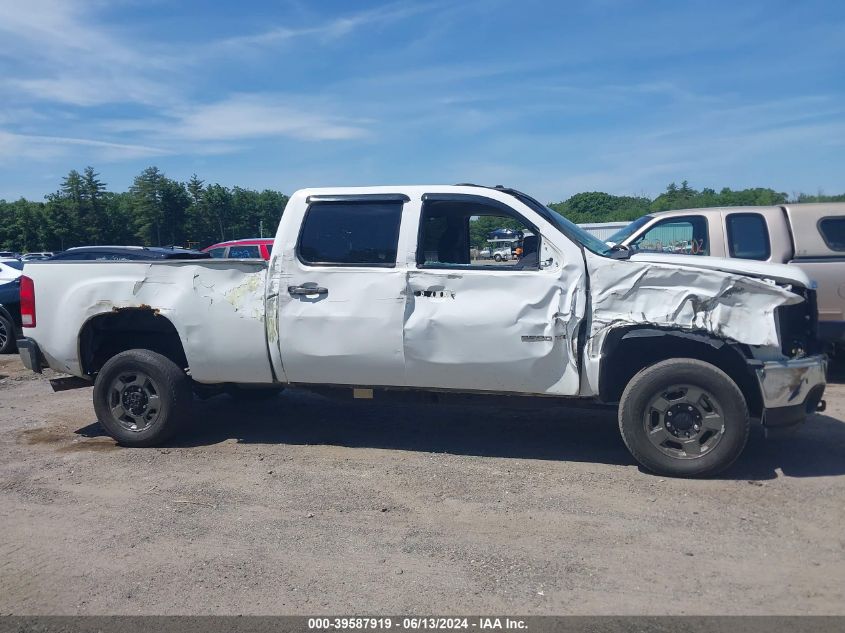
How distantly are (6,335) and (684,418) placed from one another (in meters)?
11.7

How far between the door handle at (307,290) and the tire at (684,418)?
96.9 inches

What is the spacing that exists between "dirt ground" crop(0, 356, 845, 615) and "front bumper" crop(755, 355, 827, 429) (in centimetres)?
49

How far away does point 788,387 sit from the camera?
5.08 metres

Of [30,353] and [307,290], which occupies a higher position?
[307,290]

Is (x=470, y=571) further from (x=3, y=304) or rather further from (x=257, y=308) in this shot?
(x=3, y=304)

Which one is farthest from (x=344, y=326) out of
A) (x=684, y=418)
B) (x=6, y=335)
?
(x=6, y=335)

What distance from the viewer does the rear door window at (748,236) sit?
8.32 m

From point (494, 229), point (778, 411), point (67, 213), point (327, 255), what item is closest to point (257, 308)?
point (327, 255)

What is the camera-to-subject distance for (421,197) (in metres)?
5.88

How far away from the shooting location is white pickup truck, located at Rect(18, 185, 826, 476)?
17.0ft

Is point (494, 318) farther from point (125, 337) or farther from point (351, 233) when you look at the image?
point (125, 337)

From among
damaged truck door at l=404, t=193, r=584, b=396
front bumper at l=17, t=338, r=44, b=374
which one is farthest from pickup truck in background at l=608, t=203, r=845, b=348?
front bumper at l=17, t=338, r=44, b=374

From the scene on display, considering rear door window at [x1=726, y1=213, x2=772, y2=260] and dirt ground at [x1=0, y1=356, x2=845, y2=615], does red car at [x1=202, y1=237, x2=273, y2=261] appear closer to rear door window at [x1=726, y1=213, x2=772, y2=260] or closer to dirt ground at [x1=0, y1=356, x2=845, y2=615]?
dirt ground at [x1=0, y1=356, x2=845, y2=615]

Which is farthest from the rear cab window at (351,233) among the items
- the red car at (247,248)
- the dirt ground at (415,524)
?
the red car at (247,248)
